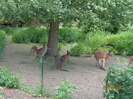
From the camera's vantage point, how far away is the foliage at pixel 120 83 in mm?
6707

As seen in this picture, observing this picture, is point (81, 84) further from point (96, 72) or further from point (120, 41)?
point (120, 41)

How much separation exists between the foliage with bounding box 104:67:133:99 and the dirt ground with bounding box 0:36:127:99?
1.79m

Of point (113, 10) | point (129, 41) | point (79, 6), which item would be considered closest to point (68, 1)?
point (79, 6)

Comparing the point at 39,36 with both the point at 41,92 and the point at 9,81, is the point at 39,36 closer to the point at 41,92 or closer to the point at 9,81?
the point at 9,81

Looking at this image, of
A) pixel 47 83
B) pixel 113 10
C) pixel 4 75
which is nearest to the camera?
pixel 4 75

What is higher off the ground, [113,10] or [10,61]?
[113,10]

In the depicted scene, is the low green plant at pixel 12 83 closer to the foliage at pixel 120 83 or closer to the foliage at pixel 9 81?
the foliage at pixel 9 81

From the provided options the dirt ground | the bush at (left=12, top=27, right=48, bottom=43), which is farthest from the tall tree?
the bush at (left=12, top=27, right=48, bottom=43)

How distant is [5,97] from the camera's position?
7.39 meters

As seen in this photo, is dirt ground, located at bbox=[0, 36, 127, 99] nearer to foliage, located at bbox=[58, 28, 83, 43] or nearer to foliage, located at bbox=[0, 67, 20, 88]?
foliage, located at bbox=[0, 67, 20, 88]

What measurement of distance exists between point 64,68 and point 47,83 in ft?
8.99

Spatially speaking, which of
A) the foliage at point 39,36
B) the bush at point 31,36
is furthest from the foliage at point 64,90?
the foliage at point 39,36

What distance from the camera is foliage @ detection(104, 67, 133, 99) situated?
6707mm

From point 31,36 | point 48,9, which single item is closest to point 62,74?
point 48,9
